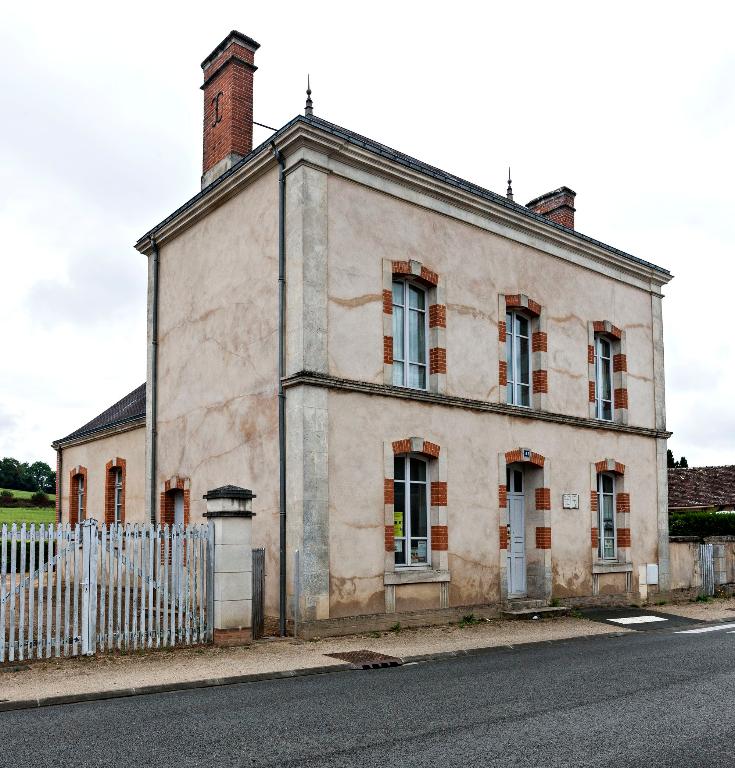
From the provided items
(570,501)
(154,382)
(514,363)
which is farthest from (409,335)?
(154,382)

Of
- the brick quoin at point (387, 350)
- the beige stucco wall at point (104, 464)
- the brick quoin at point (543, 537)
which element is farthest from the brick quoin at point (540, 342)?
the beige stucco wall at point (104, 464)

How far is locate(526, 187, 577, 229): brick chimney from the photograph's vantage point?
71.4ft

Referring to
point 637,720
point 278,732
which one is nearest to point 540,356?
point 637,720

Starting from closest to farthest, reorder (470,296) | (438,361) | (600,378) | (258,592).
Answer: (258,592) → (438,361) → (470,296) → (600,378)

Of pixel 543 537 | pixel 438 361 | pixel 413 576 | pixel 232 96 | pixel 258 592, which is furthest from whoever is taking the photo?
pixel 543 537

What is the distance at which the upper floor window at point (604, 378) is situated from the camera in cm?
1892

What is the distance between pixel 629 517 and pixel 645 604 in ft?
6.37

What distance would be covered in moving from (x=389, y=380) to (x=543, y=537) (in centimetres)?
509

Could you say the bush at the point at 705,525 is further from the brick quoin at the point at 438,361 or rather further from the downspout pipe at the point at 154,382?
the downspout pipe at the point at 154,382

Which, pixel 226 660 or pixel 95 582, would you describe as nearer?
pixel 226 660

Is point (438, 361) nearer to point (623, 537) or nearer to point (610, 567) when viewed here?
point (610, 567)

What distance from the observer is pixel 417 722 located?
6977 mm

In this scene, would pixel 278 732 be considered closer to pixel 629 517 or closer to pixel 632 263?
pixel 629 517

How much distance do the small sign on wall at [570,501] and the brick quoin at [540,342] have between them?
3.04m
